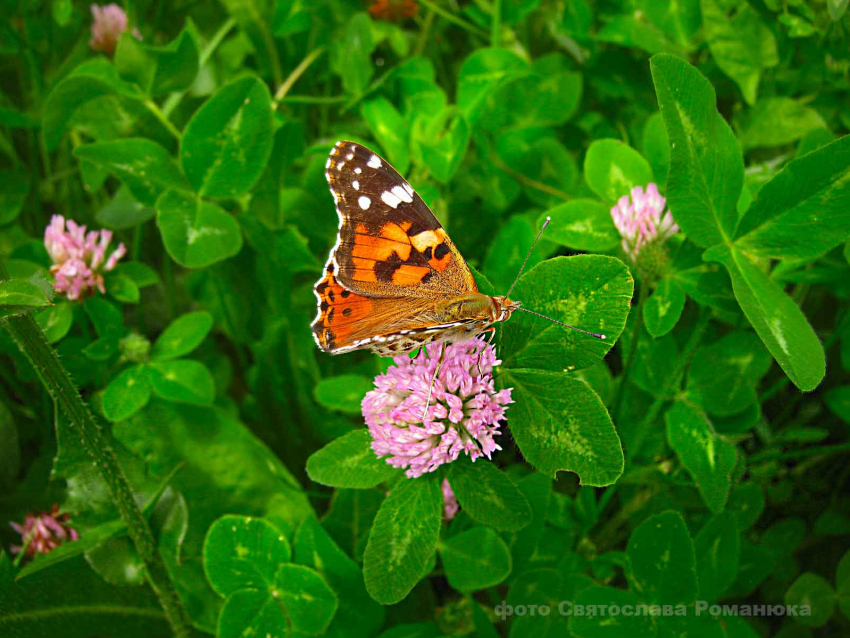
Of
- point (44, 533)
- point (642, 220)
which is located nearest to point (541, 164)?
point (642, 220)

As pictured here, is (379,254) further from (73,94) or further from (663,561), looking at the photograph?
(73,94)

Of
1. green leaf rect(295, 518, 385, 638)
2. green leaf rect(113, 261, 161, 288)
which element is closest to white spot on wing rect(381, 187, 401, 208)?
green leaf rect(295, 518, 385, 638)

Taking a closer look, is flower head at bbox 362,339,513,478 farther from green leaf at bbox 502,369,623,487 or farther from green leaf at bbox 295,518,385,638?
green leaf at bbox 295,518,385,638

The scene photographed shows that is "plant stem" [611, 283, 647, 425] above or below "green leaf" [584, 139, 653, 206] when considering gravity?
below

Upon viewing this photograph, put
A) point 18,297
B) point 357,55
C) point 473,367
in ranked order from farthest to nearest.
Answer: point 357,55
point 473,367
point 18,297

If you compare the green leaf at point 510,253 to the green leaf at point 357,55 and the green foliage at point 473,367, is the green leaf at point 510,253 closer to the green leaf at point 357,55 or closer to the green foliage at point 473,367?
the green foliage at point 473,367

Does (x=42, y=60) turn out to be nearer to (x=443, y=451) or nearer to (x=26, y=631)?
(x=26, y=631)

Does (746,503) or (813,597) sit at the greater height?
(746,503)
